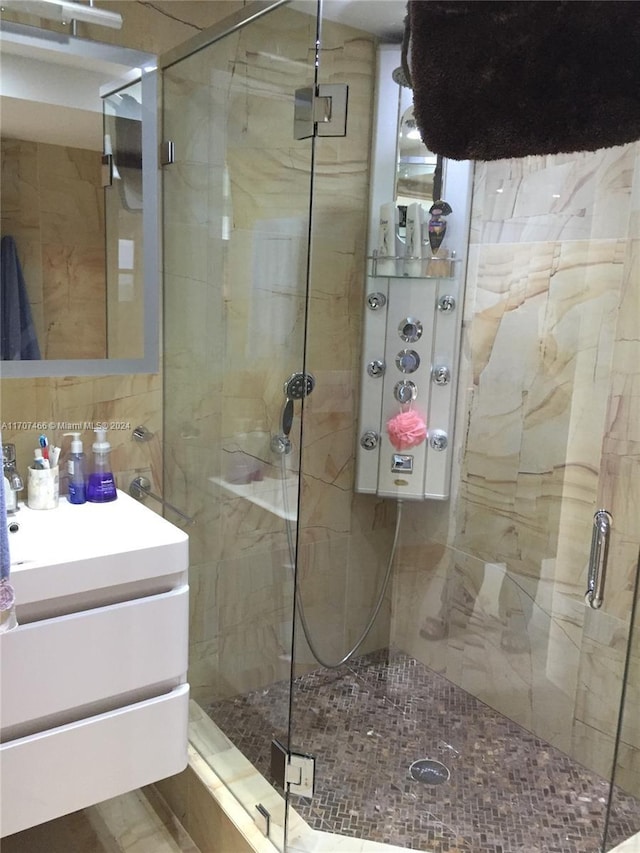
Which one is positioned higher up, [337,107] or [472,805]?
[337,107]

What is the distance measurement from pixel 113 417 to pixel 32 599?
72cm

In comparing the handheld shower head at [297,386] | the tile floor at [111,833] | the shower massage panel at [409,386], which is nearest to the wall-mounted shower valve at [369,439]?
the shower massage panel at [409,386]

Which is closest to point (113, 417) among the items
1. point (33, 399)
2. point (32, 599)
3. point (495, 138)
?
point (33, 399)

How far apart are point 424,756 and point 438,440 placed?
0.97m

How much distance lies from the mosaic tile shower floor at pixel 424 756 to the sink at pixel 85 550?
0.66m

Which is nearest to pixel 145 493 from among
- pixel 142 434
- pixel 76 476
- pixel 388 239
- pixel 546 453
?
pixel 142 434

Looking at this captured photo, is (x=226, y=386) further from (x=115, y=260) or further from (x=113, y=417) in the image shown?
(x=115, y=260)

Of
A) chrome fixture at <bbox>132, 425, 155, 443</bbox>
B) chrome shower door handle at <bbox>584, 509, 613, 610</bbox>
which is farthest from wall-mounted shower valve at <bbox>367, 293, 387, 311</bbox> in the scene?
chrome shower door handle at <bbox>584, 509, 613, 610</bbox>

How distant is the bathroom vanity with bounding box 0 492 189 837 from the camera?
4.57 ft

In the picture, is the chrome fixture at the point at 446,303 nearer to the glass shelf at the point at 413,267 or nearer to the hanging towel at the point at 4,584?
the glass shelf at the point at 413,267

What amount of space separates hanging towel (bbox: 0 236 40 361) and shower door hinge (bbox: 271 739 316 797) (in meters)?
1.20

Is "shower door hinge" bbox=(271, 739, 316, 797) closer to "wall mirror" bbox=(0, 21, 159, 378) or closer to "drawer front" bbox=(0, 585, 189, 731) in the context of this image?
"drawer front" bbox=(0, 585, 189, 731)

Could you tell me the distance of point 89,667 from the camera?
57.3 inches

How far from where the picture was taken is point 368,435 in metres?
2.34
